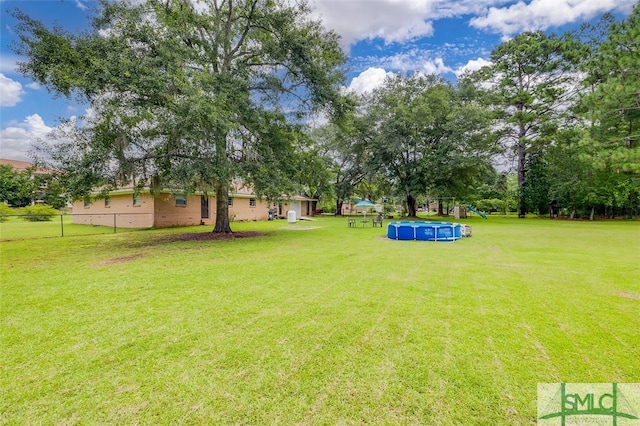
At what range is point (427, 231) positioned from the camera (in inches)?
455

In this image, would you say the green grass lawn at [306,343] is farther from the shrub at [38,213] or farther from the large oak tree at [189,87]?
the shrub at [38,213]

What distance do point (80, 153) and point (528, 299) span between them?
474 inches

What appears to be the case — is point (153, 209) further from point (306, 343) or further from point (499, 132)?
point (499, 132)

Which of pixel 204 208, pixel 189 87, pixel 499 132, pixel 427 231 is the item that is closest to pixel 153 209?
pixel 204 208

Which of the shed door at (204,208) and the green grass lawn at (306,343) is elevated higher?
the shed door at (204,208)

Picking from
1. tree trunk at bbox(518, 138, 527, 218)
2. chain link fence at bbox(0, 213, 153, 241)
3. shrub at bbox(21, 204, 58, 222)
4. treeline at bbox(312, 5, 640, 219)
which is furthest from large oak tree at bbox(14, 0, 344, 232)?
tree trunk at bbox(518, 138, 527, 218)

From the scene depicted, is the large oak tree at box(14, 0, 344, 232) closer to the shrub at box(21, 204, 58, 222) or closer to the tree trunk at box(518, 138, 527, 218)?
the shrub at box(21, 204, 58, 222)

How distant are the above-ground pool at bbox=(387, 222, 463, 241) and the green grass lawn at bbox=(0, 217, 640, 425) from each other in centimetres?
506

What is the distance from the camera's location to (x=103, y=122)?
356 inches

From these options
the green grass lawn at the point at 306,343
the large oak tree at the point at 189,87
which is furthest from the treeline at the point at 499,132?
the green grass lawn at the point at 306,343

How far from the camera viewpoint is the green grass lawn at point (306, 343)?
213 cm

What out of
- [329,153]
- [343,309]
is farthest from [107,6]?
[329,153]
